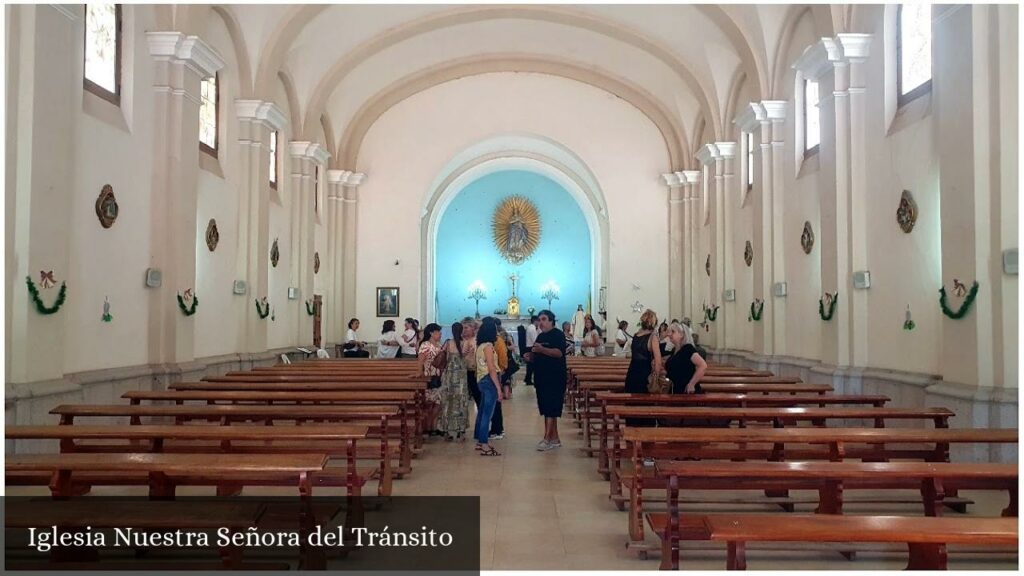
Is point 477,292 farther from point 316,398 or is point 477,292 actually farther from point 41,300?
point 41,300

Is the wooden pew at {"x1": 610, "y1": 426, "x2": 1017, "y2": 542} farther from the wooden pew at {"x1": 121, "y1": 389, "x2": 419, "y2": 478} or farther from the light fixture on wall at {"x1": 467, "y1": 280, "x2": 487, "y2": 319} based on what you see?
the light fixture on wall at {"x1": 467, "y1": 280, "x2": 487, "y2": 319}

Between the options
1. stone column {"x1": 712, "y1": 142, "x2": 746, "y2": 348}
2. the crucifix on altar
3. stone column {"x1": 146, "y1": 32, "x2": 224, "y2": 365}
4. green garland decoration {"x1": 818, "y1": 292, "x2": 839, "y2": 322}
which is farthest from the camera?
the crucifix on altar

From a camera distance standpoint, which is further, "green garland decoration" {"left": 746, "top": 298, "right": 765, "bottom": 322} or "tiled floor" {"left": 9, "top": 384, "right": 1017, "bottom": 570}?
"green garland decoration" {"left": 746, "top": 298, "right": 765, "bottom": 322}

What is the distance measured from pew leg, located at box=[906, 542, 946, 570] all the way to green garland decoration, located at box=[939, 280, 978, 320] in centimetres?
427

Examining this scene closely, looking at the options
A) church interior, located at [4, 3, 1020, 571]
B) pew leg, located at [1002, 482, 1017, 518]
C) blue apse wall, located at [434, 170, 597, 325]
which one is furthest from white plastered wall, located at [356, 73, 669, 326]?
pew leg, located at [1002, 482, 1017, 518]

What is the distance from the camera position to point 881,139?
34.4 feet

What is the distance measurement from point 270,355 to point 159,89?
5.29 metres

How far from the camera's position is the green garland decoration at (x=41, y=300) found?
7625 mm

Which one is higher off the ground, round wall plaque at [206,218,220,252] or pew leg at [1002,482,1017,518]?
round wall plaque at [206,218,220,252]

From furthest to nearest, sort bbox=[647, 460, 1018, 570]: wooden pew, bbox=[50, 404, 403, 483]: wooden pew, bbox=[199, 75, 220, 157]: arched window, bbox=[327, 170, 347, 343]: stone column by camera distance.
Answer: bbox=[327, 170, 347, 343]: stone column → bbox=[199, 75, 220, 157]: arched window → bbox=[50, 404, 403, 483]: wooden pew → bbox=[647, 460, 1018, 570]: wooden pew

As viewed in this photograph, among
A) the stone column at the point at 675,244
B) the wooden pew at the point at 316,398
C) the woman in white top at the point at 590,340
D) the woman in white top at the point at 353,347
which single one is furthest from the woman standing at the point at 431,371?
the stone column at the point at 675,244

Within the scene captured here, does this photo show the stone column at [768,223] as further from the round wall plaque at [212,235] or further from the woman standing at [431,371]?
the round wall plaque at [212,235]

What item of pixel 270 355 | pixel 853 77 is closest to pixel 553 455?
pixel 853 77

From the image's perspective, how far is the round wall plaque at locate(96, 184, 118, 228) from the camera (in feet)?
31.8
